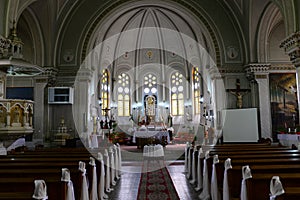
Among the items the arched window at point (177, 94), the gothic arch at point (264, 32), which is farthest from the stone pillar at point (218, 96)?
the arched window at point (177, 94)

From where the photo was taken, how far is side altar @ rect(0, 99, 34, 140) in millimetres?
7938

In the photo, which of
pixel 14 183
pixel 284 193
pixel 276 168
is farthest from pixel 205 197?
pixel 14 183

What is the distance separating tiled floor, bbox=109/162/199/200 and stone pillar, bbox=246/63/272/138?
19.7 ft

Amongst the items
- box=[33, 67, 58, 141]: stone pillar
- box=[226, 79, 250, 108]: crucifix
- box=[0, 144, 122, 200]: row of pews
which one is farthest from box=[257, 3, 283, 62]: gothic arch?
box=[0, 144, 122, 200]: row of pews

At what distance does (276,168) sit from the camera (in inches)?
173

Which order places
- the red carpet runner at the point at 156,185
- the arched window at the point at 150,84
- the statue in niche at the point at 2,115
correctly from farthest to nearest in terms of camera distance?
the arched window at the point at 150,84, the statue in niche at the point at 2,115, the red carpet runner at the point at 156,185

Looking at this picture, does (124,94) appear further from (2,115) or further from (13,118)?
(2,115)

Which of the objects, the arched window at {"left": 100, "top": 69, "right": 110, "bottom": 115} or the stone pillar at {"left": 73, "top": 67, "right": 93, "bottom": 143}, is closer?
the stone pillar at {"left": 73, "top": 67, "right": 93, "bottom": 143}

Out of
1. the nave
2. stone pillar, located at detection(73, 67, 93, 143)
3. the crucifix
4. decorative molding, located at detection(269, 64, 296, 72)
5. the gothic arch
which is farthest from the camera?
decorative molding, located at detection(269, 64, 296, 72)

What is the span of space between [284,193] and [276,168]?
1.73 m

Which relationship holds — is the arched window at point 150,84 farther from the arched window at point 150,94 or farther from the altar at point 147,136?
the altar at point 147,136

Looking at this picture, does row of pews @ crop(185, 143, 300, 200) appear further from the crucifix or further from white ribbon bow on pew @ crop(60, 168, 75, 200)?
the crucifix

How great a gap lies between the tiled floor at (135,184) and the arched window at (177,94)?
44.0 ft

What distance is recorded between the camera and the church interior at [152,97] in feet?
19.7
